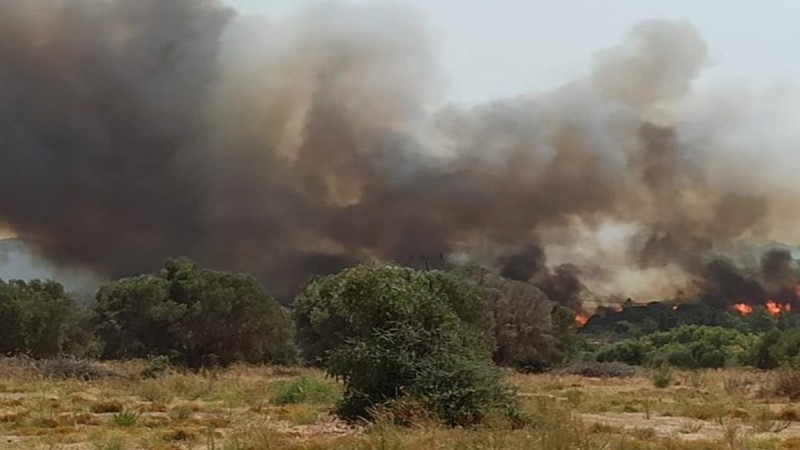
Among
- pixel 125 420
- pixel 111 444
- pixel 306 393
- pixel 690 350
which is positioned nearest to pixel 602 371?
pixel 306 393

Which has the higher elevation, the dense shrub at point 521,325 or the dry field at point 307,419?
the dense shrub at point 521,325

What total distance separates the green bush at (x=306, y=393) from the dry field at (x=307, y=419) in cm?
4

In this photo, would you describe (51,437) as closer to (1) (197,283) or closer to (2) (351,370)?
(2) (351,370)

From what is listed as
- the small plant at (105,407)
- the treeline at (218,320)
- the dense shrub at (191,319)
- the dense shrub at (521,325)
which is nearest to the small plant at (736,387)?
the treeline at (218,320)

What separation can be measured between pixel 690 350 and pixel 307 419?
5351 cm

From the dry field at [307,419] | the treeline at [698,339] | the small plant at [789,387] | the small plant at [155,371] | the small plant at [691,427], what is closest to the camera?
the dry field at [307,419]

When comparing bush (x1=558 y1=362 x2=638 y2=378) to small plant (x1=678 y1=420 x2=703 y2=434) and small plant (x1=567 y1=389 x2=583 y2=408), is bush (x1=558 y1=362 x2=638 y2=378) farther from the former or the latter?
small plant (x1=678 y1=420 x2=703 y2=434)

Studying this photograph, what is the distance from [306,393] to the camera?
22.2 meters

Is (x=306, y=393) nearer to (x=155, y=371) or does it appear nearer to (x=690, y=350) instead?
(x=155, y=371)

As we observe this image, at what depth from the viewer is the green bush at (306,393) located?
2153cm

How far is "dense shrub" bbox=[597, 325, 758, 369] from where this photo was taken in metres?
59.4

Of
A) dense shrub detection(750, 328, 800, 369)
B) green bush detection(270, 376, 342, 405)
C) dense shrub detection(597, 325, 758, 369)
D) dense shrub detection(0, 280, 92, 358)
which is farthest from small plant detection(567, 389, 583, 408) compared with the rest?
dense shrub detection(597, 325, 758, 369)

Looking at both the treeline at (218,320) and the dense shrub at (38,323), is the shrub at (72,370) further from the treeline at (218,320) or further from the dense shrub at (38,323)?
the dense shrub at (38,323)

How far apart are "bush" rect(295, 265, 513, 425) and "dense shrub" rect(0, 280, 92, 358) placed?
32221 millimetres
